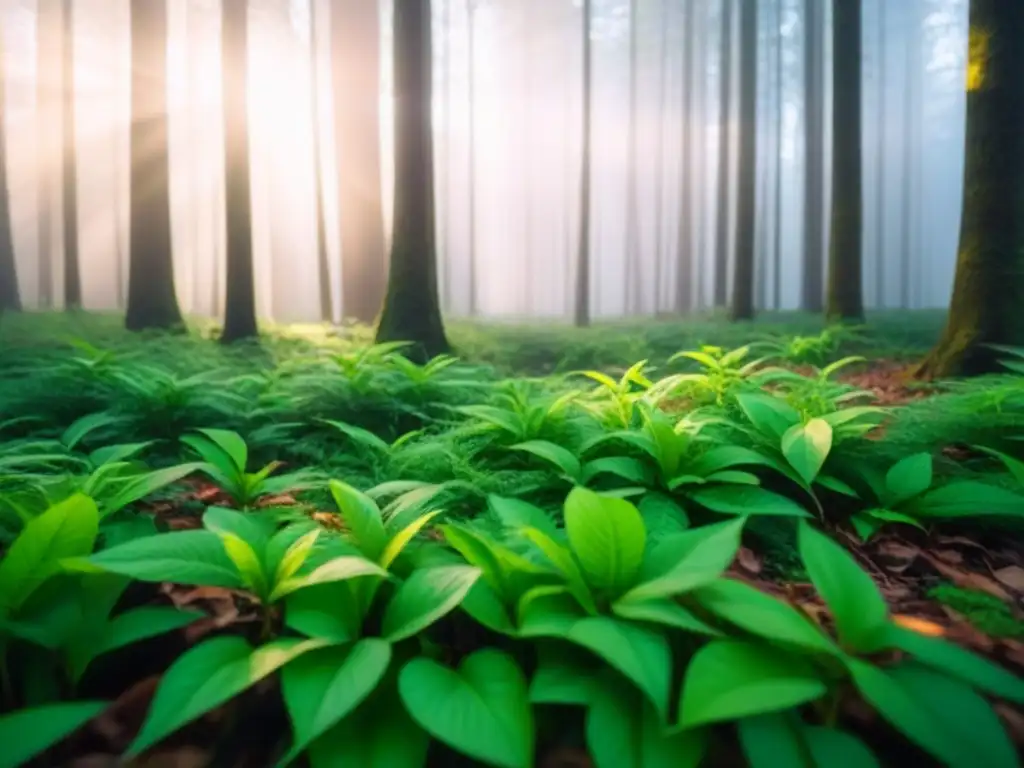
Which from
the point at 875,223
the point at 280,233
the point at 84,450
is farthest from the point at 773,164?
the point at 84,450

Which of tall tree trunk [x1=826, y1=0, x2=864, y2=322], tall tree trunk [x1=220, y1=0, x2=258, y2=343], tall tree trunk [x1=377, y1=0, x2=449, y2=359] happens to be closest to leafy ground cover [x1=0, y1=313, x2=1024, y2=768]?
tall tree trunk [x1=377, y1=0, x2=449, y2=359]

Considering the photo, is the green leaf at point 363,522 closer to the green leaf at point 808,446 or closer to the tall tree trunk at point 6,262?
the green leaf at point 808,446

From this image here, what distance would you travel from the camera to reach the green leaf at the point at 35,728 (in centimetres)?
107

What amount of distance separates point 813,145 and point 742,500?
14.6 metres

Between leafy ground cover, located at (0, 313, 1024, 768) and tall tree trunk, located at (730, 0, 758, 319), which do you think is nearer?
leafy ground cover, located at (0, 313, 1024, 768)

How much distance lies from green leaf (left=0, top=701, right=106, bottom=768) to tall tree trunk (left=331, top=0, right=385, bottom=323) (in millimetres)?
8980

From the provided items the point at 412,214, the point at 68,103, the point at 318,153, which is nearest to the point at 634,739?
the point at 412,214

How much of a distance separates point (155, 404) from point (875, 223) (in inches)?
1017

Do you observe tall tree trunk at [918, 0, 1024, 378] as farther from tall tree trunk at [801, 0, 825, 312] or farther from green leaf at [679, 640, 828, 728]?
tall tree trunk at [801, 0, 825, 312]

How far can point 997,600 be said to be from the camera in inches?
61.9

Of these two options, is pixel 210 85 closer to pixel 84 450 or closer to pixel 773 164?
pixel 84 450

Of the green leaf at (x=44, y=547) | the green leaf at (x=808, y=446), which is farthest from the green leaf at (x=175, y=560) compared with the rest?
the green leaf at (x=808, y=446)

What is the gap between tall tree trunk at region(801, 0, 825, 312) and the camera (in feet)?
41.8

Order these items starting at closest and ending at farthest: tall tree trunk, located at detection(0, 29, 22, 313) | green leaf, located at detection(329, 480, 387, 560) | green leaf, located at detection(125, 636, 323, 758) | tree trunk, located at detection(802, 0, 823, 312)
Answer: green leaf, located at detection(125, 636, 323, 758)
green leaf, located at detection(329, 480, 387, 560)
tall tree trunk, located at detection(0, 29, 22, 313)
tree trunk, located at detection(802, 0, 823, 312)
